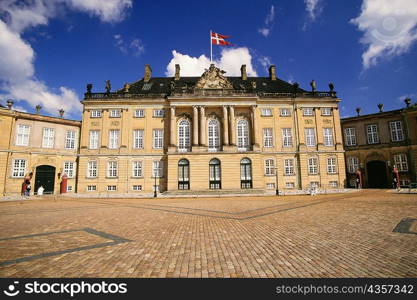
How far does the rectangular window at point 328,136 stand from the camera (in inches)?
1251

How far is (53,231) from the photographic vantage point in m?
6.97

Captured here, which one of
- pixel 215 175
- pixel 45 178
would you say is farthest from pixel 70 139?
pixel 215 175

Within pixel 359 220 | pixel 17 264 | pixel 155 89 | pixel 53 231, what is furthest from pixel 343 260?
pixel 155 89

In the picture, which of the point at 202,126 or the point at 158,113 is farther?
the point at 158,113

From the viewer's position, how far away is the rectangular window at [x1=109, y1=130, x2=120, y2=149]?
30844 millimetres

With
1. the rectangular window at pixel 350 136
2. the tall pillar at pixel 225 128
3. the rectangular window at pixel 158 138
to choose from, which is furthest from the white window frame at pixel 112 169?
the rectangular window at pixel 350 136

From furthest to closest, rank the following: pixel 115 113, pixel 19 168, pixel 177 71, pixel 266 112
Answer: pixel 177 71 → pixel 266 112 → pixel 115 113 → pixel 19 168

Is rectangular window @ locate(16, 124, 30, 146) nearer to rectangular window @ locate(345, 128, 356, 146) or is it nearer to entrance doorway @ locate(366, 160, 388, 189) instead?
rectangular window @ locate(345, 128, 356, 146)

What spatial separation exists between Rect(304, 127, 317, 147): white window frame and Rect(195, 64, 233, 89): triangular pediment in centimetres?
1393

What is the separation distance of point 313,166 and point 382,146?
37.9 ft

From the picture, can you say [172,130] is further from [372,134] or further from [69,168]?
[372,134]

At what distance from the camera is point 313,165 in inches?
1217

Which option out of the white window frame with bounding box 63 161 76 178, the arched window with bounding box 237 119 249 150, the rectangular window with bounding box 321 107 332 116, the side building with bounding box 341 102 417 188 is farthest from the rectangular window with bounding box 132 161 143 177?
the side building with bounding box 341 102 417 188

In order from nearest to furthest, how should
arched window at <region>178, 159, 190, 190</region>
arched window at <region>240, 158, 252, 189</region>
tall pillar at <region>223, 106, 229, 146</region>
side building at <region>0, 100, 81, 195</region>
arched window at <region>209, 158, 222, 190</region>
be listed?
side building at <region>0, 100, 81, 195</region> → arched window at <region>178, 159, 190, 190</region> → arched window at <region>209, 158, 222, 190</region> → arched window at <region>240, 158, 252, 189</region> → tall pillar at <region>223, 106, 229, 146</region>
